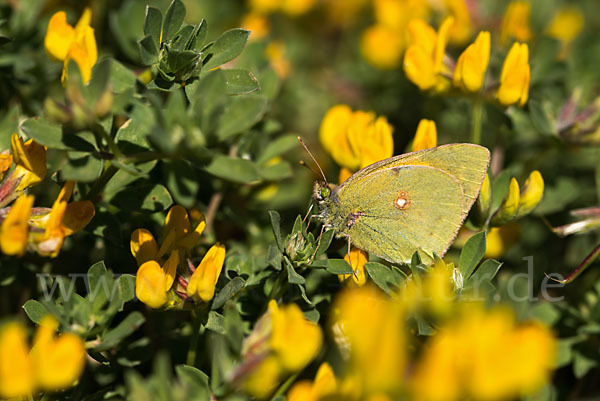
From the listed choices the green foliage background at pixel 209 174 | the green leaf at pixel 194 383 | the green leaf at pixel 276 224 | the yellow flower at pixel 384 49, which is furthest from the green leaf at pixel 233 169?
the yellow flower at pixel 384 49

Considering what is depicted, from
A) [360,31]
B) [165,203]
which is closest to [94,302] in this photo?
[165,203]

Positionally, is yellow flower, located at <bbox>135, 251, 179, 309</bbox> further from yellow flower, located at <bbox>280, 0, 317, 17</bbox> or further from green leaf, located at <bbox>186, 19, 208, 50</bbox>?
yellow flower, located at <bbox>280, 0, 317, 17</bbox>

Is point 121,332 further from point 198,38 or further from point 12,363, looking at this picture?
point 198,38

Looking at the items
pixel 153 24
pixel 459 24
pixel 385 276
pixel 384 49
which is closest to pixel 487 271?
pixel 385 276

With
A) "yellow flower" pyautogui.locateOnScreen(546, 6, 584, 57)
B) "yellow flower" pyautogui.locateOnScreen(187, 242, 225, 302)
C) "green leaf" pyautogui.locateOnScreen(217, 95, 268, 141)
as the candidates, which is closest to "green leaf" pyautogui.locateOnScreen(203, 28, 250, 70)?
"green leaf" pyautogui.locateOnScreen(217, 95, 268, 141)

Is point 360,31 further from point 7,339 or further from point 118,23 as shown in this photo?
point 7,339

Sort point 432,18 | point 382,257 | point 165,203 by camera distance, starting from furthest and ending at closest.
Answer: point 432,18, point 382,257, point 165,203

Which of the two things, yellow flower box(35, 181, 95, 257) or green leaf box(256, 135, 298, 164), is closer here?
yellow flower box(35, 181, 95, 257)
